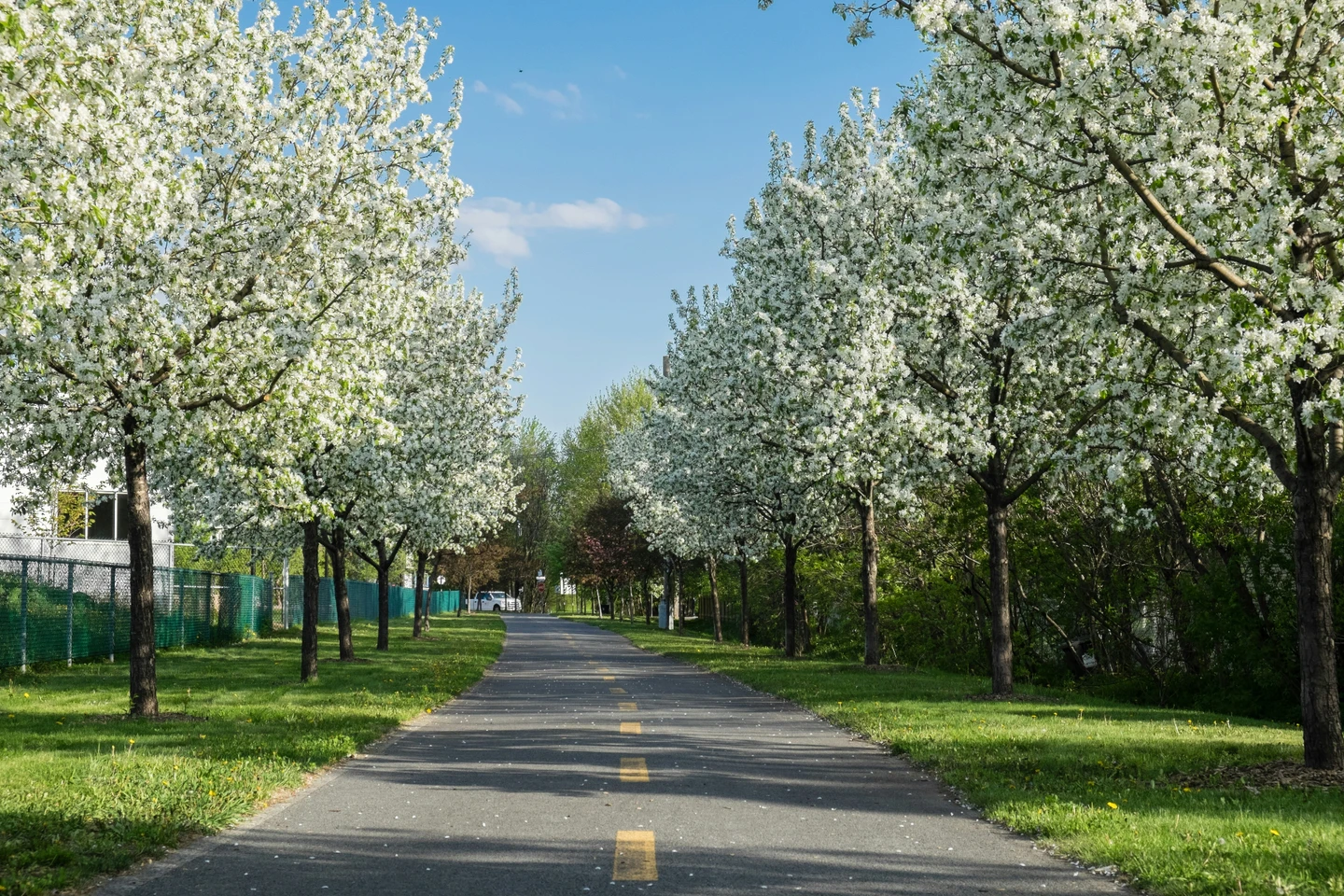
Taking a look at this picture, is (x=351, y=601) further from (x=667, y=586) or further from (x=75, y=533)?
(x=667, y=586)

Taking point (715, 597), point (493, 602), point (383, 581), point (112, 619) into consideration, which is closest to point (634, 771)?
point (112, 619)

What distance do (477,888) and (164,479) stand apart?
18373 millimetres

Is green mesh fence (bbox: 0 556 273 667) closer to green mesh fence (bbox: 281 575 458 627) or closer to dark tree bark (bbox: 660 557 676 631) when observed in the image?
green mesh fence (bbox: 281 575 458 627)

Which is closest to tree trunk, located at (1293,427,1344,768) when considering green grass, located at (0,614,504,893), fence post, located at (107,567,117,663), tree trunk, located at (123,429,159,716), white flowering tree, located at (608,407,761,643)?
green grass, located at (0,614,504,893)

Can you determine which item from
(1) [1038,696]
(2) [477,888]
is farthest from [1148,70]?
(1) [1038,696]

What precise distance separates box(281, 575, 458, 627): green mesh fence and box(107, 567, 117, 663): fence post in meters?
5.97

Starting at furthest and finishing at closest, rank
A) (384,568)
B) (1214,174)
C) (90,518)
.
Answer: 1. (90,518)
2. (384,568)
3. (1214,174)

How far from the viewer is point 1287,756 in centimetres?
1180

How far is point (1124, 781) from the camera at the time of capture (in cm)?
1050

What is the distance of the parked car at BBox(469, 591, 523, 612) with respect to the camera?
111 meters

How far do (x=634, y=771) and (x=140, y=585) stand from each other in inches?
272

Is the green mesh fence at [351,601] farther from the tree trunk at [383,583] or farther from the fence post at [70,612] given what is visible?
the fence post at [70,612]

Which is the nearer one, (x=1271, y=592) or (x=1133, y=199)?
(x=1133, y=199)

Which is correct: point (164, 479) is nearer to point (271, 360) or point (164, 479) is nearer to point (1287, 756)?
point (271, 360)
